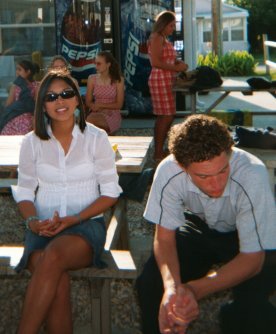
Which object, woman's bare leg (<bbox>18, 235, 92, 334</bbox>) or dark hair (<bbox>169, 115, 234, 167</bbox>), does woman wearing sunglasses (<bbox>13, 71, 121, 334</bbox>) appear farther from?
dark hair (<bbox>169, 115, 234, 167</bbox>)

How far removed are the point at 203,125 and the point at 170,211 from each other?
18.4 inches

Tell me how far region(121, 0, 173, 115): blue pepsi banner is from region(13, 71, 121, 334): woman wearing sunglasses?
635 cm

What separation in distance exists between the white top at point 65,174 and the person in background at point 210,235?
23.0 inches

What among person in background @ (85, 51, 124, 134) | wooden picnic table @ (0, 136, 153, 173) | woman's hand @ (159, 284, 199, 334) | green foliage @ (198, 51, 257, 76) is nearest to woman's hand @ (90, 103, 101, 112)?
person in background @ (85, 51, 124, 134)

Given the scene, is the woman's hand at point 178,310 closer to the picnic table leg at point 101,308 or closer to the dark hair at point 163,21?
the picnic table leg at point 101,308

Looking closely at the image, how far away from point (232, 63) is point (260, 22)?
2411 centimetres

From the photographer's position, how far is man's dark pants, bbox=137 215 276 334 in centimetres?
292

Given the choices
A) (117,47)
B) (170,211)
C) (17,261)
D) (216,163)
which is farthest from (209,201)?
(117,47)

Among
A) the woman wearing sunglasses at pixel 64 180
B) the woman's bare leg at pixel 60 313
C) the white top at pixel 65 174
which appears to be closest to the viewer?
the woman's bare leg at pixel 60 313

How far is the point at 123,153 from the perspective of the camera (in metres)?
4.51

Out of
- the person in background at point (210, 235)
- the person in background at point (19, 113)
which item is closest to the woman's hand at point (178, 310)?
the person in background at point (210, 235)

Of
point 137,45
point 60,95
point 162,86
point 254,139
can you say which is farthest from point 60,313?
point 137,45

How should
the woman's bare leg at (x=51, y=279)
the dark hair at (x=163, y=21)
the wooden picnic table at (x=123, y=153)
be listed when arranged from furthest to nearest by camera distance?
the dark hair at (x=163, y=21) → the wooden picnic table at (x=123, y=153) → the woman's bare leg at (x=51, y=279)

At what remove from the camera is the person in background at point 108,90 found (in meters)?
6.97
